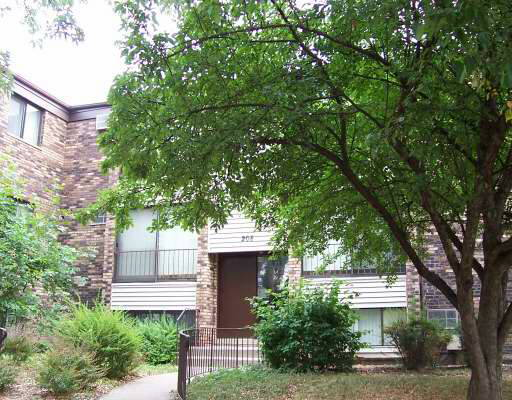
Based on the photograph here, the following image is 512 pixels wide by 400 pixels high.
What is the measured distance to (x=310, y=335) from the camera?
469 inches

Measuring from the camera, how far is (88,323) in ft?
37.9

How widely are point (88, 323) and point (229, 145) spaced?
19.2 ft

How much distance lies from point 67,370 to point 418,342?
718cm

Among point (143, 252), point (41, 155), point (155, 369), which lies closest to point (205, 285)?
point (143, 252)

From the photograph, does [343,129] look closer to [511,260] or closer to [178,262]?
[511,260]

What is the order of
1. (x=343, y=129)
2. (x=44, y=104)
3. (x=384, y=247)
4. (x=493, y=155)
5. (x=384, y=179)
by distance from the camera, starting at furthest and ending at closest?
(x=44, y=104) → (x=384, y=247) → (x=384, y=179) → (x=343, y=129) → (x=493, y=155)

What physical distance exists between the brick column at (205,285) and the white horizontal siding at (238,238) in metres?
0.25

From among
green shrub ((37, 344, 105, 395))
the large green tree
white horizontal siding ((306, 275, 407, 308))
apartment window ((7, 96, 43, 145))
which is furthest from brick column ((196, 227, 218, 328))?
the large green tree

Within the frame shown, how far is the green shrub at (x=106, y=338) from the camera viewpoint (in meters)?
11.2

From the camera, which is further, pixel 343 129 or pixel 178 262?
pixel 178 262

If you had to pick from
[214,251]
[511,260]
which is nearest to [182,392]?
[511,260]

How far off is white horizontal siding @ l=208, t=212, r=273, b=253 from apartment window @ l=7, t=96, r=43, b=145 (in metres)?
6.44

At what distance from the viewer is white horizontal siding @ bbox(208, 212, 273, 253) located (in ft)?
58.1

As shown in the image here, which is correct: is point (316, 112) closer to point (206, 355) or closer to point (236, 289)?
point (206, 355)
